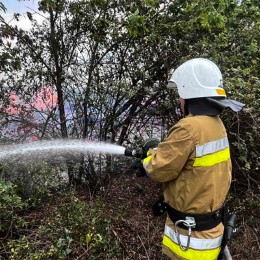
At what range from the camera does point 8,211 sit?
3652 millimetres

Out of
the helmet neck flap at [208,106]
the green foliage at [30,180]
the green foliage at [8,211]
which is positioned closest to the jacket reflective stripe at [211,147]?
the helmet neck flap at [208,106]

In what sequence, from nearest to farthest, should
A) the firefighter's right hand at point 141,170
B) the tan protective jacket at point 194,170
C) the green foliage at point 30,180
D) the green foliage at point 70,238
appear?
the tan protective jacket at point 194,170
the firefighter's right hand at point 141,170
the green foliage at point 70,238
the green foliage at point 30,180

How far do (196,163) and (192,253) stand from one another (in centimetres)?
68

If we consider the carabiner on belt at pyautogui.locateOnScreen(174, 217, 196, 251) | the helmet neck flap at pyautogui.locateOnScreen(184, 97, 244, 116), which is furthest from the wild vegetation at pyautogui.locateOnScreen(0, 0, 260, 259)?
the helmet neck flap at pyautogui.locateOnScreen(184, 97, 244, 116)

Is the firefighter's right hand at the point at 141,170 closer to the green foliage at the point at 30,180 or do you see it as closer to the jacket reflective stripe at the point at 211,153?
the jacket reflective stripe at the point at 211,153

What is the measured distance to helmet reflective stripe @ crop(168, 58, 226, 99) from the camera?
2533 mm

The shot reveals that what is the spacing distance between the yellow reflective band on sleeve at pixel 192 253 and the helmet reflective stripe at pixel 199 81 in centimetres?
109

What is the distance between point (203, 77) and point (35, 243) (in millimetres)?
2142

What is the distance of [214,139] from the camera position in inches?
101

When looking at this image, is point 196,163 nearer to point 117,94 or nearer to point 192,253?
point 192,253

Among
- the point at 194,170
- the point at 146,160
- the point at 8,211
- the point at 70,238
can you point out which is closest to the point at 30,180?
the point at 8,211

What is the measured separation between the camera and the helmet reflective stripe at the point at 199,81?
253 cm

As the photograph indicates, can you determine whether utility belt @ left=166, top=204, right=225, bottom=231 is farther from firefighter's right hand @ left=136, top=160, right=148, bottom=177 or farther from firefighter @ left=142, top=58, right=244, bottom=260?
firefighter's right hand @ left=136, top=160, right=148, bottom=177

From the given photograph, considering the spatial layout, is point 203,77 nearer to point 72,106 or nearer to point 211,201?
point 211,201
